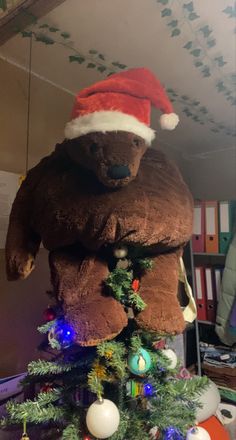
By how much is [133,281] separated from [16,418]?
34 centimetres

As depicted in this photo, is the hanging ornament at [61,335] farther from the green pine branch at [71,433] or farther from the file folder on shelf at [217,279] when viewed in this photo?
the file folder on shelf at [217,279]

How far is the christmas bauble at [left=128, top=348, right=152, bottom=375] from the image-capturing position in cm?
62

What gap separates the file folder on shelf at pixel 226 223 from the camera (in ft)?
6.73

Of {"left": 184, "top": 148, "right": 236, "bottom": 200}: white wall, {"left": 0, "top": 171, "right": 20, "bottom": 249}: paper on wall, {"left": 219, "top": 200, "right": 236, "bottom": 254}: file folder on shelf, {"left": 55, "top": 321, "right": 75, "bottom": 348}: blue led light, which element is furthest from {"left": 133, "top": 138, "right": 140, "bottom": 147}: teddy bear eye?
{"left": 184, "top": 148, "right": 236, "bottom": 200}: white wall

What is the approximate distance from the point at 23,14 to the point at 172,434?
107 centimetres

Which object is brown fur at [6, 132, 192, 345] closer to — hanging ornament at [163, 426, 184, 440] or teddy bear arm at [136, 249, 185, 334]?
teddy bear arm at [136, 249, 185, 334]

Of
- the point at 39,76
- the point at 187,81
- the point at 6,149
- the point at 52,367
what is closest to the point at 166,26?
the point at 187,81

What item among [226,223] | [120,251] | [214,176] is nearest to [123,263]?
[120,251]

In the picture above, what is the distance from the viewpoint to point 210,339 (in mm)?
2229

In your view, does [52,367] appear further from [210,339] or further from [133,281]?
[210,339]

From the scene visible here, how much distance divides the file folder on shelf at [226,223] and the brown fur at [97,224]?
4.62ft

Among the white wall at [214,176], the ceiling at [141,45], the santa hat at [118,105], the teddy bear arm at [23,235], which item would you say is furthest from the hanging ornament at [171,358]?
the white wall at [214,176]

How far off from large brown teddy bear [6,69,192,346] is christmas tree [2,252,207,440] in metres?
0.04

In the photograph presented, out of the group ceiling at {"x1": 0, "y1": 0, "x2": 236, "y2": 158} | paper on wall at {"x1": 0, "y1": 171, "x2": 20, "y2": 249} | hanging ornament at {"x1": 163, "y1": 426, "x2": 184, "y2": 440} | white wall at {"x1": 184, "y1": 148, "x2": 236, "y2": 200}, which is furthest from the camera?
white wall at {"x1": 184, "y1": 148, "x2": 236, "y2": 200}
